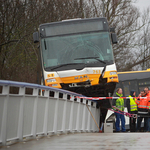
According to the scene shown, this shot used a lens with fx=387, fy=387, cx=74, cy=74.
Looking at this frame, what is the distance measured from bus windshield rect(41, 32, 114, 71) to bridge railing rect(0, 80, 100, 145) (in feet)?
8.45

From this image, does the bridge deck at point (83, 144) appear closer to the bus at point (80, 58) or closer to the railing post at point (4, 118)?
the railing post at point (4, 118)

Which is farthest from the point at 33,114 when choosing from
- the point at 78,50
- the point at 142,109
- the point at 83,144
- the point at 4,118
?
the point at 142,109

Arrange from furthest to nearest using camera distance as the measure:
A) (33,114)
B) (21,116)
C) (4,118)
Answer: (33,114) < (21,116) < (4,118)

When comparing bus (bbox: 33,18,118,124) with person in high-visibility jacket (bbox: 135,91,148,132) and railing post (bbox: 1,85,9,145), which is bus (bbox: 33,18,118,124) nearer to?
person in high-visibility jacket (bbox: 135,91,148,132)

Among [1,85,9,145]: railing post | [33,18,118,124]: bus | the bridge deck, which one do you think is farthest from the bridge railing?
[33,18,118,124]: bus

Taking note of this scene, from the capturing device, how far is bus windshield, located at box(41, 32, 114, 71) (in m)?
14.3

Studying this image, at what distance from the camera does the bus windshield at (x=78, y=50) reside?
14258 millimetres

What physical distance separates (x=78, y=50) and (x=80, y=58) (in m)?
0.32

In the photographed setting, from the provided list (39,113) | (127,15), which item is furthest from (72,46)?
(127,15)

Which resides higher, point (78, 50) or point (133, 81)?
point (78, 50)

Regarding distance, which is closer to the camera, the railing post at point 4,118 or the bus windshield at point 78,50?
the railing post at point 4,118

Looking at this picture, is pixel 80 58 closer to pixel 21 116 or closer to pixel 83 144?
pixel 21 116

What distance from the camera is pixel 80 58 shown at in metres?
14.3

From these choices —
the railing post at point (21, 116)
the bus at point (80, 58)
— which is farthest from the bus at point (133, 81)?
the railing post at point (21, 116)
